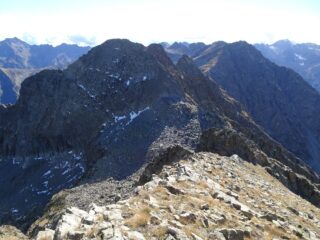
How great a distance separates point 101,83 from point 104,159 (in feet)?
155

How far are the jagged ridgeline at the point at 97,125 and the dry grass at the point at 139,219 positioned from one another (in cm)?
6469

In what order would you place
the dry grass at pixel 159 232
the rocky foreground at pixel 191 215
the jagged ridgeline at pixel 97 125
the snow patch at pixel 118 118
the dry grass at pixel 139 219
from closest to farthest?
the dry grass at pixel 159 232 < the rocky foreground at pixel 191 215 < the dry grass at pixel 139 219 < the jagged ridgeline at pixel 97 125 < the snow patch at pixel 118 118

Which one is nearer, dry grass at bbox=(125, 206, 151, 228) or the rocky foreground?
the rocky foreground

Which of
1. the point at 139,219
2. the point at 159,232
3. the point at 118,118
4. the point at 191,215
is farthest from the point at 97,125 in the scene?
the point at 159,232

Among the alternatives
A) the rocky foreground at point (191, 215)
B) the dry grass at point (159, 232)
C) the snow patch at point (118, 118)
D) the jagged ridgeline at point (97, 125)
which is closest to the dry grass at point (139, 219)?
the rocky foreground at point (191, 215)

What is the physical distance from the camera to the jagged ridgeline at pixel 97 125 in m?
118

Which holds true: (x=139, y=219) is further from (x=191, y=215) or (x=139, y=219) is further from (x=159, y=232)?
(x=191, y=215)

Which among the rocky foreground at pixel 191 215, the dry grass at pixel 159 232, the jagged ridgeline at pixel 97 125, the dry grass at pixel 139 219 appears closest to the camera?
the dry grass at pixel 159 232

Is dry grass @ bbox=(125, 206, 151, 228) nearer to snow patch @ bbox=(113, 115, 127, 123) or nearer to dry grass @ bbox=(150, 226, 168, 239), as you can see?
dry grass @ bbox=(150, 226, 168, 239)

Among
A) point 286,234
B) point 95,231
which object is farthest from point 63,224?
point 286,234

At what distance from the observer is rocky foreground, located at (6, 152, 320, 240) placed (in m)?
→ 20.4

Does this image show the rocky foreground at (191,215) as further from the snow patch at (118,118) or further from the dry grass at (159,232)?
the snow patch at (118,118)

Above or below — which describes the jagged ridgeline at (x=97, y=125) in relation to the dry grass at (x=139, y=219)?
below

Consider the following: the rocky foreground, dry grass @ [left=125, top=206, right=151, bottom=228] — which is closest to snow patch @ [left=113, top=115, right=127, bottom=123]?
the rocky foreground
